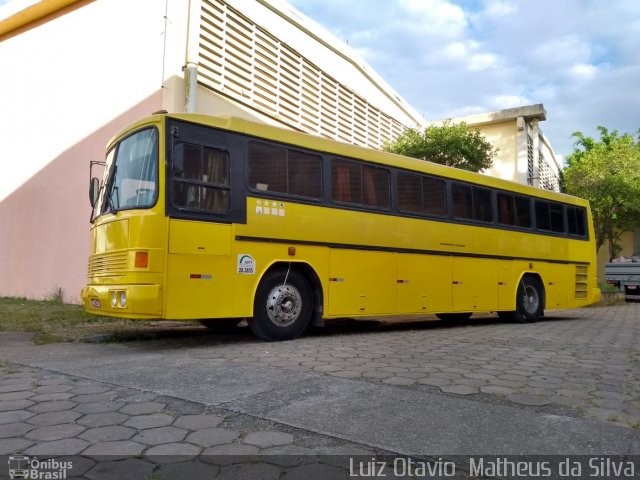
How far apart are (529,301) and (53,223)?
11.0m

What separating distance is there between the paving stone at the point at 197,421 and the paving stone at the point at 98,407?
56 cm

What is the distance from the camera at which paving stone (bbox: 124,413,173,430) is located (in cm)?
322

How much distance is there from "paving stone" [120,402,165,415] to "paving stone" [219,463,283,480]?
1.12 metres

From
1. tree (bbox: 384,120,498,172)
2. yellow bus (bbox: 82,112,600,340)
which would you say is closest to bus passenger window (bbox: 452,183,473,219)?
yellow bus (bbox: 82,112,600,340)

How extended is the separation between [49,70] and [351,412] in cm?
1324

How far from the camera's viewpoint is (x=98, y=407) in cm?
361

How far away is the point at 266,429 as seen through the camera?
3.13 m

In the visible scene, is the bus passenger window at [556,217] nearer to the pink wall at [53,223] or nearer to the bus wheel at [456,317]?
the bus wheel at [456,317]

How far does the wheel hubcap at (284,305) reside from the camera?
688 cm

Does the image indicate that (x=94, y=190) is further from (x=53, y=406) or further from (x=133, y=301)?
(x=53, y=406)

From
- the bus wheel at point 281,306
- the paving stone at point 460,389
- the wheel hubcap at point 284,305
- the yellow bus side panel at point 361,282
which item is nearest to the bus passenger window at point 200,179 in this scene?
the bus wheel at point 281,306

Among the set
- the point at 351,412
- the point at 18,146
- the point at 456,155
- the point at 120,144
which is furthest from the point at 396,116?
the point at 351,412

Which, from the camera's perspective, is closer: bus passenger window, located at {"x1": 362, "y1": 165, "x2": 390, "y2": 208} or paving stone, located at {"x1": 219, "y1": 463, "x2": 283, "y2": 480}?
paving stone, located at {"x1": 219, "y1": 463, "x2": 283, "y2": 480}

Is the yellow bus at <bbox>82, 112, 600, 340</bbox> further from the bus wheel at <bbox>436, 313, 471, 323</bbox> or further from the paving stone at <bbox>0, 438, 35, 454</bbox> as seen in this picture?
the paving stone at <bbox>0, 438, 35, 454</bbox>
